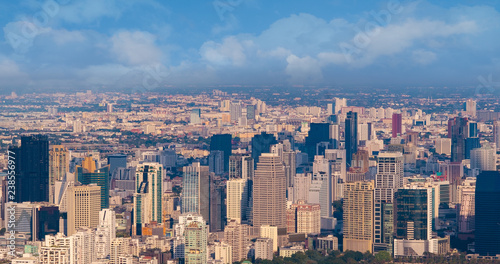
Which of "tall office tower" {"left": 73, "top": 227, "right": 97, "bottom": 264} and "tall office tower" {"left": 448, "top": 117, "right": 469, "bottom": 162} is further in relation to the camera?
"tall office tower" {"left": 448, "top": 117, "right": 469, "bottom": 162}

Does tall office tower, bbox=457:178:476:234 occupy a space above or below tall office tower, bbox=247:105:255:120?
below

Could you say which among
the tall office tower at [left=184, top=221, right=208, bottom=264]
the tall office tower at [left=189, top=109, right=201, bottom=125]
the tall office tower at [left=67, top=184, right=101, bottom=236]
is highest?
the tall office tower at [left=189, top=109, right=201, bottom=125]

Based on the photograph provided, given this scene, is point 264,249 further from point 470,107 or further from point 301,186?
point 470,107

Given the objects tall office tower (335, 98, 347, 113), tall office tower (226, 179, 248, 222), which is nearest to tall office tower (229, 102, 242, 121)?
tall office tower (226, 179, 248, 222)

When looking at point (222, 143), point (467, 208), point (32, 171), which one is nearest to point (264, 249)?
point (32, 171)

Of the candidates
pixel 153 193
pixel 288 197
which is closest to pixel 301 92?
pixel 288 197

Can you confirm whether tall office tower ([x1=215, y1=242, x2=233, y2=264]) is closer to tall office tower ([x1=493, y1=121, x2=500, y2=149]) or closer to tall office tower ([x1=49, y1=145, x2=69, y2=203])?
tall office tower ([x1=49, y1=145, x2=69, y2=203])
